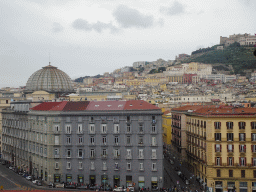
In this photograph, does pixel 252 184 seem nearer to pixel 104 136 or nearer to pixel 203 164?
pixel 203 164

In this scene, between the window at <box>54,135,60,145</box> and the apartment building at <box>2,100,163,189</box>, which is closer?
the apartment building at <box>2,100,163,189</box>

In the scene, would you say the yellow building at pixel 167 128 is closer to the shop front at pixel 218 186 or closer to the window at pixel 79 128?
the shop front at pixel 218 186

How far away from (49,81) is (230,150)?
11975 cm

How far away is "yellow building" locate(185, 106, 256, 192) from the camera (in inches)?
2650

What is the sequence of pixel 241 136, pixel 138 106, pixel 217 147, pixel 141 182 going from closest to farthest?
1. pixel 241 136
2. pixel 217 147
3. pixel 141 182
4. pixel 138 106

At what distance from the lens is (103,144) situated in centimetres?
7162

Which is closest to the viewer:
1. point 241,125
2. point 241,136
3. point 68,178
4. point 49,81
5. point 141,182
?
point 241,136

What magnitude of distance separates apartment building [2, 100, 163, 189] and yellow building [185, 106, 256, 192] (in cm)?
820

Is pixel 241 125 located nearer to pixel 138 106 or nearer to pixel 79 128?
pixel 138 106

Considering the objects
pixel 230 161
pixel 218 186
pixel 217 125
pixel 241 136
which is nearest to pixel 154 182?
pixel 218 186

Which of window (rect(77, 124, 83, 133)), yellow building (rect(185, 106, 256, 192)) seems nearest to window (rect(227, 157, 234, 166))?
yellow building (rect(185, 106, 256, 192))

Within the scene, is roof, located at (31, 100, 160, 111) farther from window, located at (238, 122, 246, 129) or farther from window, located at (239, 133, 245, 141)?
window, located at (239, 133, 245, 141)

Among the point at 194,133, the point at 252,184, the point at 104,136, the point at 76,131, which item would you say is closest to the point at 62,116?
the point at 76,131

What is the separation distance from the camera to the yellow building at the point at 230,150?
221 ft
